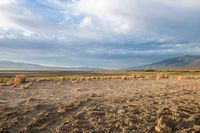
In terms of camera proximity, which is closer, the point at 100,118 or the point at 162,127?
the point at 162,127

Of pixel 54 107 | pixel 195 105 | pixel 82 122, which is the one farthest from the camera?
pixel 195 105

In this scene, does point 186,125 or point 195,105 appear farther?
point 195,105

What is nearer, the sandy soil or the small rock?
the small rock

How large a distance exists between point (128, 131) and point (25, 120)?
3.79 metres

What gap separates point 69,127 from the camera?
11.4 metres

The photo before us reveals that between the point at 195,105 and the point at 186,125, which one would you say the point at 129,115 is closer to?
the point at 186,125

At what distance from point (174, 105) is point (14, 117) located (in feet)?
23.8

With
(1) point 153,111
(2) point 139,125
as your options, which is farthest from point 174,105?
(2) point 139,125

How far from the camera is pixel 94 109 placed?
1438 centimetres

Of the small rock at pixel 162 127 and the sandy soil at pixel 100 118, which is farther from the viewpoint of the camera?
the sandy soil at pixel 100 118

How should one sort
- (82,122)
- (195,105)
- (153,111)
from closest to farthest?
(82,122), (153,111), (195,105)

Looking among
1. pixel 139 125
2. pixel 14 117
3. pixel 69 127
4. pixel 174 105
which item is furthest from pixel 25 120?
pixel 174 105

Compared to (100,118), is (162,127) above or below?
below

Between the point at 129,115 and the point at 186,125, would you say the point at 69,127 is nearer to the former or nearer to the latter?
the point at 129,115
